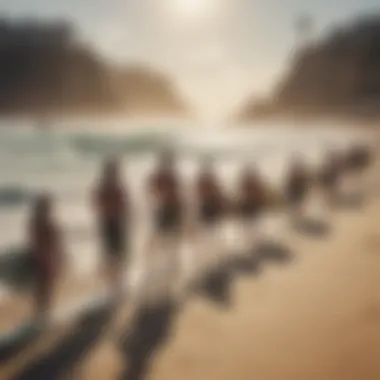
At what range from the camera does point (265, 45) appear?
1297mm

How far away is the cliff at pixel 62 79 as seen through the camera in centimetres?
123

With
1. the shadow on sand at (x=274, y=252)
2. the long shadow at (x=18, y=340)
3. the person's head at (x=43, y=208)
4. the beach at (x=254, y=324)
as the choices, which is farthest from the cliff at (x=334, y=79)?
the long shadow at (x=18, y=340)

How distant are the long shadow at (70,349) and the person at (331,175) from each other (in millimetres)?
514

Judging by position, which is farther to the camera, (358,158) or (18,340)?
(358,158)

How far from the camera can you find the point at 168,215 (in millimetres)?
1266

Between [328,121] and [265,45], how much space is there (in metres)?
0.21

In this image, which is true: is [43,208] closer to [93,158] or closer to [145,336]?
[93,158]

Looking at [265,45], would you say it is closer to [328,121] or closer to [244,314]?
[328,121]

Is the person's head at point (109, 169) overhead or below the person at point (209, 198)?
overhead

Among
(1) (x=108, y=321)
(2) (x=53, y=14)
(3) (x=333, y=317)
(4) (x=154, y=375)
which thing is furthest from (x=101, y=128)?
(3) (x=333, y=317)

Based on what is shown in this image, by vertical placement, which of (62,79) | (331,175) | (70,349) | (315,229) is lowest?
(70,349)

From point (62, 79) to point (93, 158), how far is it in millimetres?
174

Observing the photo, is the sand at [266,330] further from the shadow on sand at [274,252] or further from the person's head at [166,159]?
the person's head at [166,159]

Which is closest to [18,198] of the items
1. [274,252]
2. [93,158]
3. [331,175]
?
[93,158]
